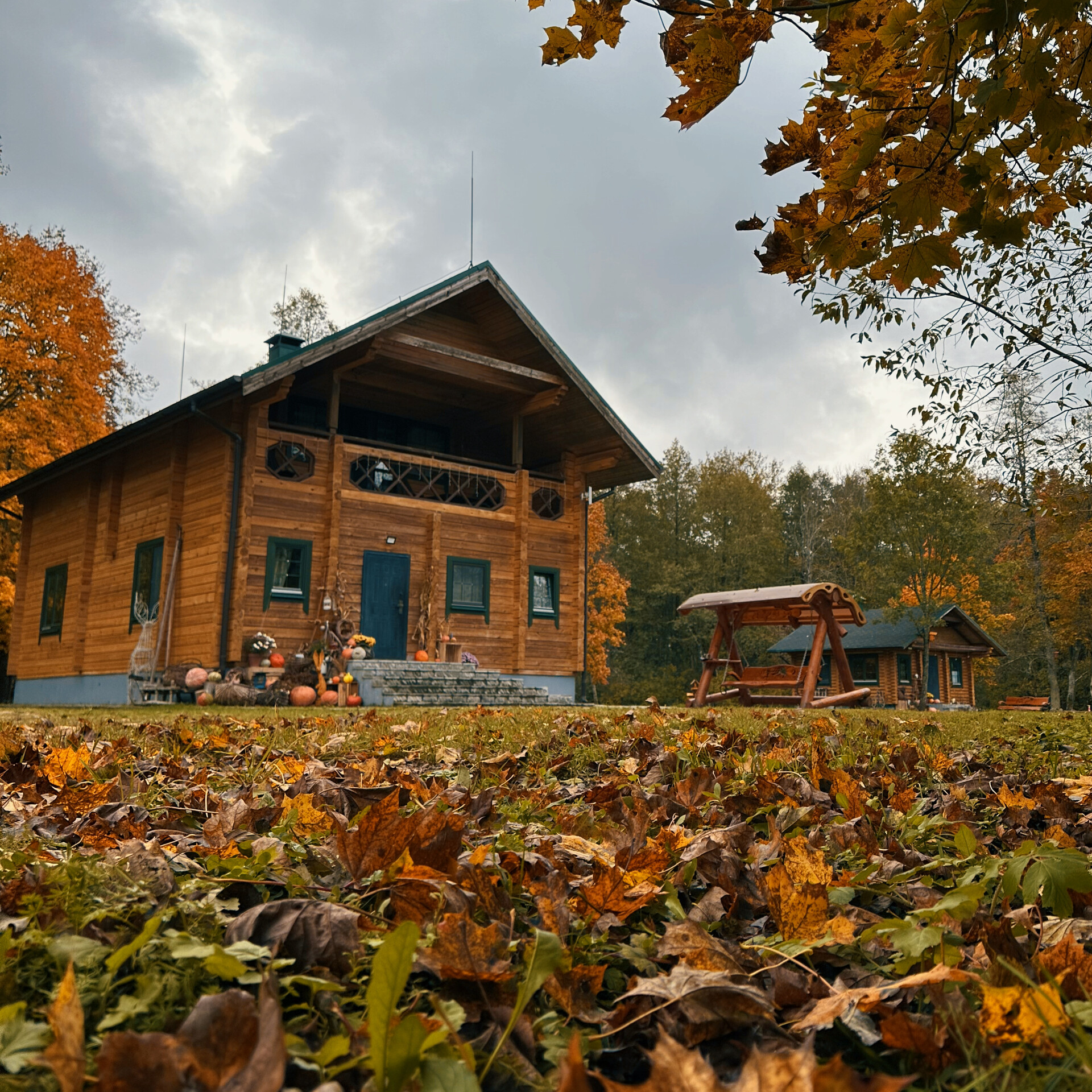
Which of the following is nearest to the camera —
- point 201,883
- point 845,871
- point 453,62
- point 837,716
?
point 201,883

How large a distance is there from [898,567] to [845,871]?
2834 cm

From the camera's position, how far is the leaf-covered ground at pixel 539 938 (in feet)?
2.74

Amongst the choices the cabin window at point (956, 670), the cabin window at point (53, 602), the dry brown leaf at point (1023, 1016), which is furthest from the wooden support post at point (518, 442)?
the cabin window at point (956, 670)

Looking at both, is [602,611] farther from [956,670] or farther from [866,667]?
[956,670]

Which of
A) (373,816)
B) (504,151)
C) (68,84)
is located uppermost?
(68,84)

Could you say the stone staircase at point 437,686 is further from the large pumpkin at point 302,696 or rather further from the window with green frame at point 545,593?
the window with green frame at point 545,593

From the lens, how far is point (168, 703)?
14.4 metres

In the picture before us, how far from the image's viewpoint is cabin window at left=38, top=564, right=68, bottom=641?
804 inches

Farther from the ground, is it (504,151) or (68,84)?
(68,84)

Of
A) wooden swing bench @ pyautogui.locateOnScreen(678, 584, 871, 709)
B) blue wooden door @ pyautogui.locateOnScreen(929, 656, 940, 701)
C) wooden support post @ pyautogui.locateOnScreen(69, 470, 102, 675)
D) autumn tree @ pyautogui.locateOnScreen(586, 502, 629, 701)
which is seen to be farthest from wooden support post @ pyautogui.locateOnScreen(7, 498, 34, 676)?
blue wooden door @ pyautogui.locateOnScreen(929, 656, 940, 701)

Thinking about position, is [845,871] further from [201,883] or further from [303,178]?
[303,178]

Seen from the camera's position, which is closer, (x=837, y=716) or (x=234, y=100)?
(x=837, y=716)

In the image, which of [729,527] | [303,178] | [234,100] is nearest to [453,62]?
[729,527]

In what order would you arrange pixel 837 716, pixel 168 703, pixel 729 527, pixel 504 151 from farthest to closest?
pixel 729 527 → pixel 504 151 → pixel 168 703 → pixel 837 716
